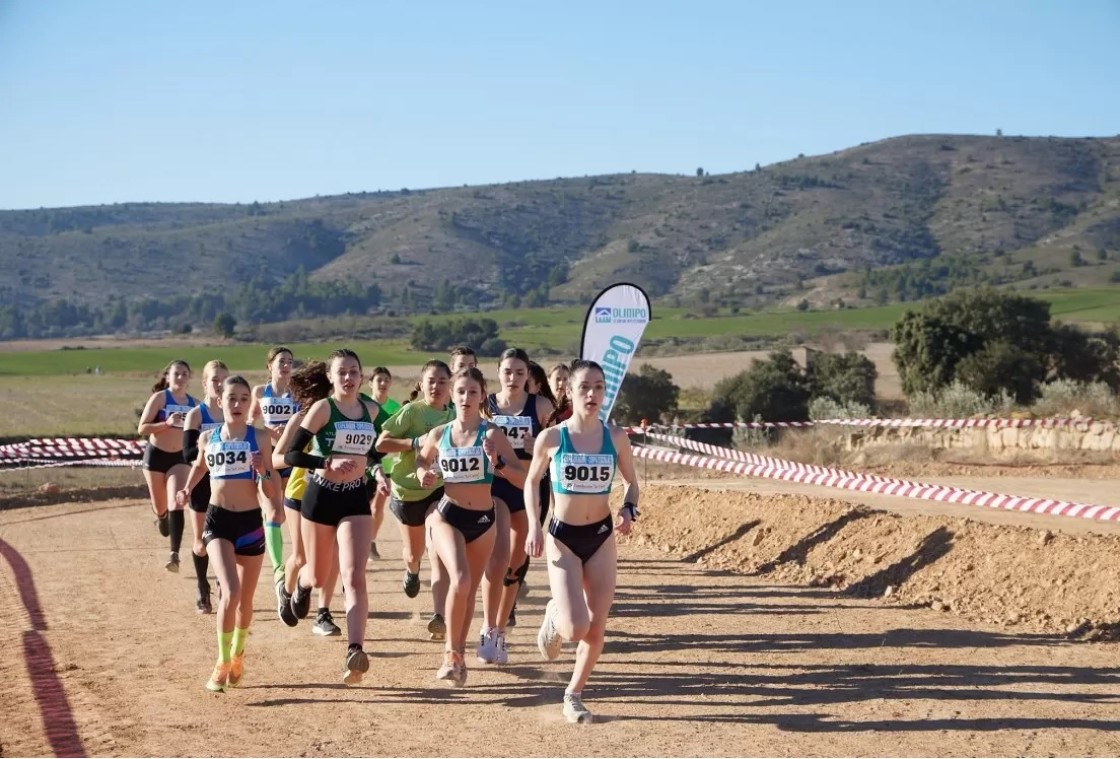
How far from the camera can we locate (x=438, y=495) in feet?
35.5

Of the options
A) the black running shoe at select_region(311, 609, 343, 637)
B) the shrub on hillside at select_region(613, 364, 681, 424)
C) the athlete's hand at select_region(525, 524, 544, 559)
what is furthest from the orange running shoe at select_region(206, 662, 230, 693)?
the shrub on hillside at select_region(613, 364, 681, 424)

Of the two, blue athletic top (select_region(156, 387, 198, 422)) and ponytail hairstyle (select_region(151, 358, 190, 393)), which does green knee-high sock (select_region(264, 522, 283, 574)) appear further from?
ponytail hairstyle (select_region(151, 358, 190, 393))

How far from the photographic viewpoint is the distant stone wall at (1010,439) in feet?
77.7

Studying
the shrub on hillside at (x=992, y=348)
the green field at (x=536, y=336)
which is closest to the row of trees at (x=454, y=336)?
the green field at (x=536, y=336)

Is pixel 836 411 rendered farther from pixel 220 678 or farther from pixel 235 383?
pixel 220 678

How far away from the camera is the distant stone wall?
23.7 metres

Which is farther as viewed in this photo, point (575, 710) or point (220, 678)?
point (220, 678)

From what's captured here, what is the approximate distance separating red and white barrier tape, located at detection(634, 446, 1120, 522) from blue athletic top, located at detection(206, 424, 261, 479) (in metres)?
6.69

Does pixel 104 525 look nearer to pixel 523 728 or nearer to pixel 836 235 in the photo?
pixel 523 728

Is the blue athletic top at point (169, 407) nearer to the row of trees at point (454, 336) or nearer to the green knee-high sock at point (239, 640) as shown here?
the green knee-high sock at point (239, 640)

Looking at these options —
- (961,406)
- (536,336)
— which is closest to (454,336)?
(536,336)

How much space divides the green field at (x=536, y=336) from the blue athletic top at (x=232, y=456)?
185 feet

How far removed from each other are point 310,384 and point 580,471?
8.94 feet

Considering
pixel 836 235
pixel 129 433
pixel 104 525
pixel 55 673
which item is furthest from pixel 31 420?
pixel 836 235
